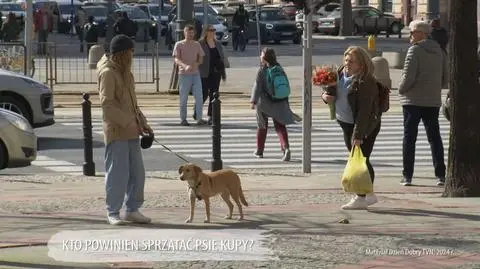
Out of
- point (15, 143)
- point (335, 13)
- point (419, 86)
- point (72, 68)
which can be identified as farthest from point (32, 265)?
point (335, 13)

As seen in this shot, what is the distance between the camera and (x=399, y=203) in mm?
12664

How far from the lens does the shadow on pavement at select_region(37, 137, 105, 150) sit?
1975cm

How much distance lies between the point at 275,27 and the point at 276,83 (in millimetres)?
38247

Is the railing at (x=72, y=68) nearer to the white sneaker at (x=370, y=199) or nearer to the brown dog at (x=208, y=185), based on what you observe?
the white sneaker at (x=370, y=199)

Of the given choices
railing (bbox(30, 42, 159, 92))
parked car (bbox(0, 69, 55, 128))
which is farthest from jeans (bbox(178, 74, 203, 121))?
railing (bbox(30, 42, 159, 92))

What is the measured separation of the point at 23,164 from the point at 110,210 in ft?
17.0

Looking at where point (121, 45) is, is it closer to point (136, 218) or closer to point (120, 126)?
point (120, 126)

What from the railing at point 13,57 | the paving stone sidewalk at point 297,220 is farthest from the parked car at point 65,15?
the paving stone sidewalk at point 297,220

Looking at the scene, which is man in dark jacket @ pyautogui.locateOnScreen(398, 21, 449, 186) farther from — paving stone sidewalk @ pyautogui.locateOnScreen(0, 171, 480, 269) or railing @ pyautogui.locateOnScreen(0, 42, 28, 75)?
railing @ pyautogui.locateOnScreen(0, 42, 28, 75)

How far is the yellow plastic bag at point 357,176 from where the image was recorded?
11.8 m

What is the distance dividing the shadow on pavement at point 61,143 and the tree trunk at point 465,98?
8.03 m

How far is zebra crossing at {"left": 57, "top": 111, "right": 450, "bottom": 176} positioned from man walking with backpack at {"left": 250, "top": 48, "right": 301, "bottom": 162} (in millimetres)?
426

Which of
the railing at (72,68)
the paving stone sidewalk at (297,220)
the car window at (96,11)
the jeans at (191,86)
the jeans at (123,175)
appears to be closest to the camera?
the paving stone sidewalk at (297,220)

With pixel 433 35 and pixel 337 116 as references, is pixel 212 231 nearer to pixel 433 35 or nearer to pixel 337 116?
pixel 337 116
